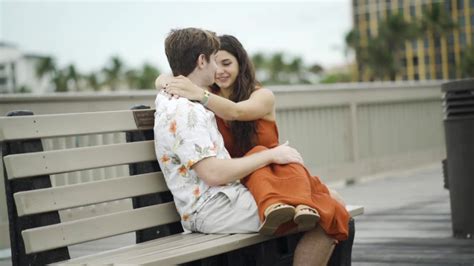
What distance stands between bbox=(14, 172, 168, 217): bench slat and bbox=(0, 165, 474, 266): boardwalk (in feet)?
6.25

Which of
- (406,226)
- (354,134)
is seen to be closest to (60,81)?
(354,134)

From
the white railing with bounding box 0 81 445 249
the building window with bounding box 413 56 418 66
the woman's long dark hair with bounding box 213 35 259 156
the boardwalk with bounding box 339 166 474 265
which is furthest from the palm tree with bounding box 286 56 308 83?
the woman's long dark hair with bounding box 213 35 259 156

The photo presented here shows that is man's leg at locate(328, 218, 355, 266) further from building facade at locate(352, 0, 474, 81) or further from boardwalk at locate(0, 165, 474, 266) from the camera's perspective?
building facade at locate(352, 0, 474, 81)

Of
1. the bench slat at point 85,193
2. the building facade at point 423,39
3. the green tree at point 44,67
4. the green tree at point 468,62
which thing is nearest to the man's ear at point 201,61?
the bench slat at point 85,193

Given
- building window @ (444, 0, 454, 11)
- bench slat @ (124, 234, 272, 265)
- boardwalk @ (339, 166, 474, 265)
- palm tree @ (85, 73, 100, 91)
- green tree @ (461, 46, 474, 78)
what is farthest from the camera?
palm tree @ (85, 73, 100, 91)

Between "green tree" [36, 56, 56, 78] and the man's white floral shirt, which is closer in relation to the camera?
the man's white floral shirt

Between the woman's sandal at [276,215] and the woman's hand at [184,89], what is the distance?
23.7 inches

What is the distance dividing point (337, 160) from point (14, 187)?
8361 mm

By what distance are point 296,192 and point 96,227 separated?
85 cm

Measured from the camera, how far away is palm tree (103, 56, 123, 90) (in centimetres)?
18150

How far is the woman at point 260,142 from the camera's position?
3.74 metres

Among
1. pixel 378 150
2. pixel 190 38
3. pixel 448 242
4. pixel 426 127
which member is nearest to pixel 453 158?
pixel 448 242

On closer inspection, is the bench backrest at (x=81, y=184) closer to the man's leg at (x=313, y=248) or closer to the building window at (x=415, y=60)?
the man's leg at (x=313, y=248)

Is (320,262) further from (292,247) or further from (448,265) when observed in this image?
(448,265)
